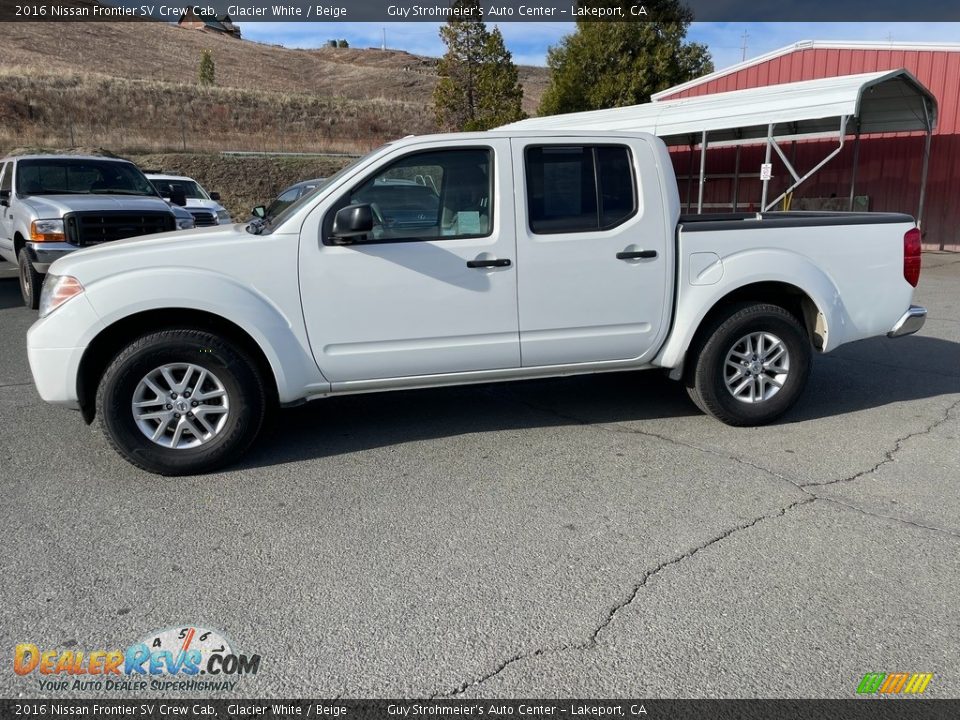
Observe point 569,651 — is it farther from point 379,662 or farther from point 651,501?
point 651,501

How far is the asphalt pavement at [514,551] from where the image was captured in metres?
2.71

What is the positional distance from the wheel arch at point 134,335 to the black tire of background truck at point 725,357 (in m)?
2.73

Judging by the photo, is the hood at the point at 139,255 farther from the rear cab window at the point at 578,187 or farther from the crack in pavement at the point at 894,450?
the crack in pavement at the point at 894,450

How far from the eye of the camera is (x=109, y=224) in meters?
9.16


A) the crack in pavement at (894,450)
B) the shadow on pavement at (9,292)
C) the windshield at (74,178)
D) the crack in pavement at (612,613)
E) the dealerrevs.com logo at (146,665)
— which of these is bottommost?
the crack in pavement at (894,450)

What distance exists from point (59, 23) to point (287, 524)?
282 feet

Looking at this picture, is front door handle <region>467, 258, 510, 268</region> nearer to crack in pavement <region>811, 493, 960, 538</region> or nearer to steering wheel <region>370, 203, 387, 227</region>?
steering wheel <region>370, 203, 387, 227</region>

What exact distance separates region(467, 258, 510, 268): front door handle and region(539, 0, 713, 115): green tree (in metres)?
25.0

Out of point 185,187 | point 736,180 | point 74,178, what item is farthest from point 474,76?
point 74,178

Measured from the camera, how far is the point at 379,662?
2.71m

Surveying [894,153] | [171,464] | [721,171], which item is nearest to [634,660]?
[171,464]

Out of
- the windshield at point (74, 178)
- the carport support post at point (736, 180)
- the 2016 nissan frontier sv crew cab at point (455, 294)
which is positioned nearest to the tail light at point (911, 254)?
the 2016 nissan frontier sv crew cab at point (455, 294)

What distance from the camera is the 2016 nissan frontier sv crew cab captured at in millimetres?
4270

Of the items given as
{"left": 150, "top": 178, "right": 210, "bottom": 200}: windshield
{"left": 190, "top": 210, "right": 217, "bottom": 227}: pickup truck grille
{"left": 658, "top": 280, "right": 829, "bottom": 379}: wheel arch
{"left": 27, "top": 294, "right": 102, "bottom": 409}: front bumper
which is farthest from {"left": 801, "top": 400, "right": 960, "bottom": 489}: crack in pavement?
{"left": 150, "top": 178, "right": 210, "bottom": 200}: windshield
